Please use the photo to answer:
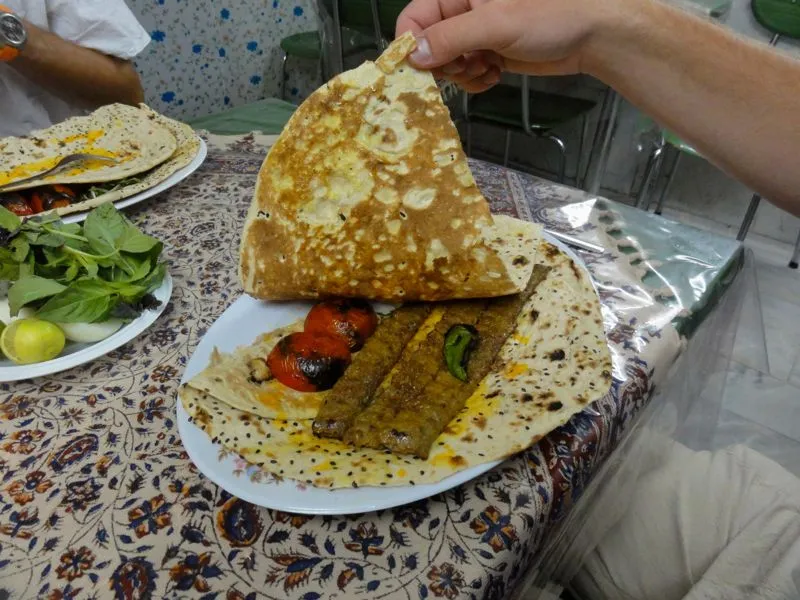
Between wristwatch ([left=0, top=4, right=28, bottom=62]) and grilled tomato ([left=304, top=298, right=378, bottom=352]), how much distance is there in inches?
62.6

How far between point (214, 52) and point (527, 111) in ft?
8.37

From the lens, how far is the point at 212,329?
1097mm

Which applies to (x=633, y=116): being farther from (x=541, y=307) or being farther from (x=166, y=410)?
(x=166, y=410)

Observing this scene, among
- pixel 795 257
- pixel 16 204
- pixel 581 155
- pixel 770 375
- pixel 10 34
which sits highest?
pixel 10 34

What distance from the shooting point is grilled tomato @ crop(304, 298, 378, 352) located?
1.10 m

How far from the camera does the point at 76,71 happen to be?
2.11 meters

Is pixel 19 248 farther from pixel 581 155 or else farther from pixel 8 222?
pixel 581 155

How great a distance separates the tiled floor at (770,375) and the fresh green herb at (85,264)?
1615 mm

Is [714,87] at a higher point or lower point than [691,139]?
higher

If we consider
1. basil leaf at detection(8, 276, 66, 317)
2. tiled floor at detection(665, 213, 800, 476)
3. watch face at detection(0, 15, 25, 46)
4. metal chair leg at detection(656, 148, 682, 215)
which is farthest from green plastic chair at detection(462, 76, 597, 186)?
basil leaf at detection(8, 276, 66, 317)

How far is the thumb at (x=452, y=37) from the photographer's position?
106 centimetres

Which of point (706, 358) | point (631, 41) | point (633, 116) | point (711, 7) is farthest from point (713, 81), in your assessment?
point (633, 116)

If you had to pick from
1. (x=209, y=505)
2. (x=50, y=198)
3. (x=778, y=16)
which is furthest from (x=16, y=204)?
(x=778, y=16)

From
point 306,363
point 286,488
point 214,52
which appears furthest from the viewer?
point 214,52
